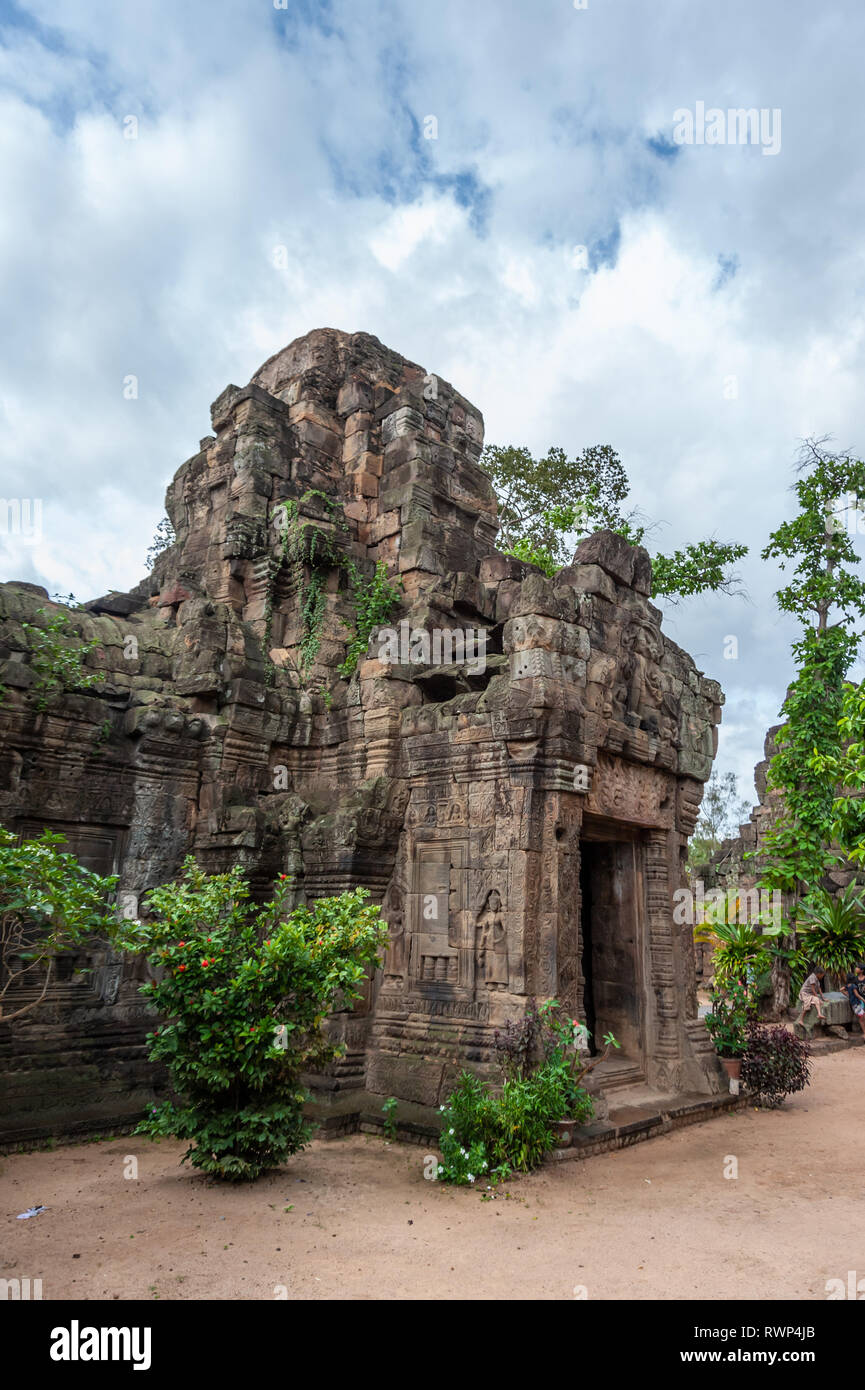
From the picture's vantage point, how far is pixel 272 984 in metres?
6.14

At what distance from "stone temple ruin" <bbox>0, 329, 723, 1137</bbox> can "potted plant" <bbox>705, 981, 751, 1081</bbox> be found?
295mm

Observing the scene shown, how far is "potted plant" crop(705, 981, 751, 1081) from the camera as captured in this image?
380 inches

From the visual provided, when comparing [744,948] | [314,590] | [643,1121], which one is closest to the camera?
[643,1121]

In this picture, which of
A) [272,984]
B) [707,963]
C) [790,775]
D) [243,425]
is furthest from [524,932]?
[707,963]

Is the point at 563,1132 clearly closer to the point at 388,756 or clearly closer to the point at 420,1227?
the point at 420,1227

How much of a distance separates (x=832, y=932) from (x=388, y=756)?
37.1 ft

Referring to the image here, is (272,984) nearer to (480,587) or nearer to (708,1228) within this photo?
(708,1228)

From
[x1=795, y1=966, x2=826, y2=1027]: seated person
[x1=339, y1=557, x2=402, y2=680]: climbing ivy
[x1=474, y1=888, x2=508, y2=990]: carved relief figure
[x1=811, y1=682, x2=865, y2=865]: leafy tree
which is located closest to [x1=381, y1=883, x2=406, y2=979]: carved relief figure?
[x1=474, y1=888, x2=508, y2=990]: carved relief figure

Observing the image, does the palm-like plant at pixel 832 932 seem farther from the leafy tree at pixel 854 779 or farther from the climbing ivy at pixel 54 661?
the climbing ivy at pixel 54 661

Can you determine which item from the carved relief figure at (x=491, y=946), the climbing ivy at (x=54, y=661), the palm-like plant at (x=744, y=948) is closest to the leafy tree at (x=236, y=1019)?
the carved relief figure at (x=491, y=946)

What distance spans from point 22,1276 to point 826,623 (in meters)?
17.8

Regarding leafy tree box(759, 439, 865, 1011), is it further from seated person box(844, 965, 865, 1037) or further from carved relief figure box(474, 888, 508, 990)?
carved relief figure box(474, 888, 508, 990)

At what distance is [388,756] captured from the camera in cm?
885

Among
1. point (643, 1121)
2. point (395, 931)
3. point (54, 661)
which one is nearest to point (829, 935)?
point (643, 1121)
